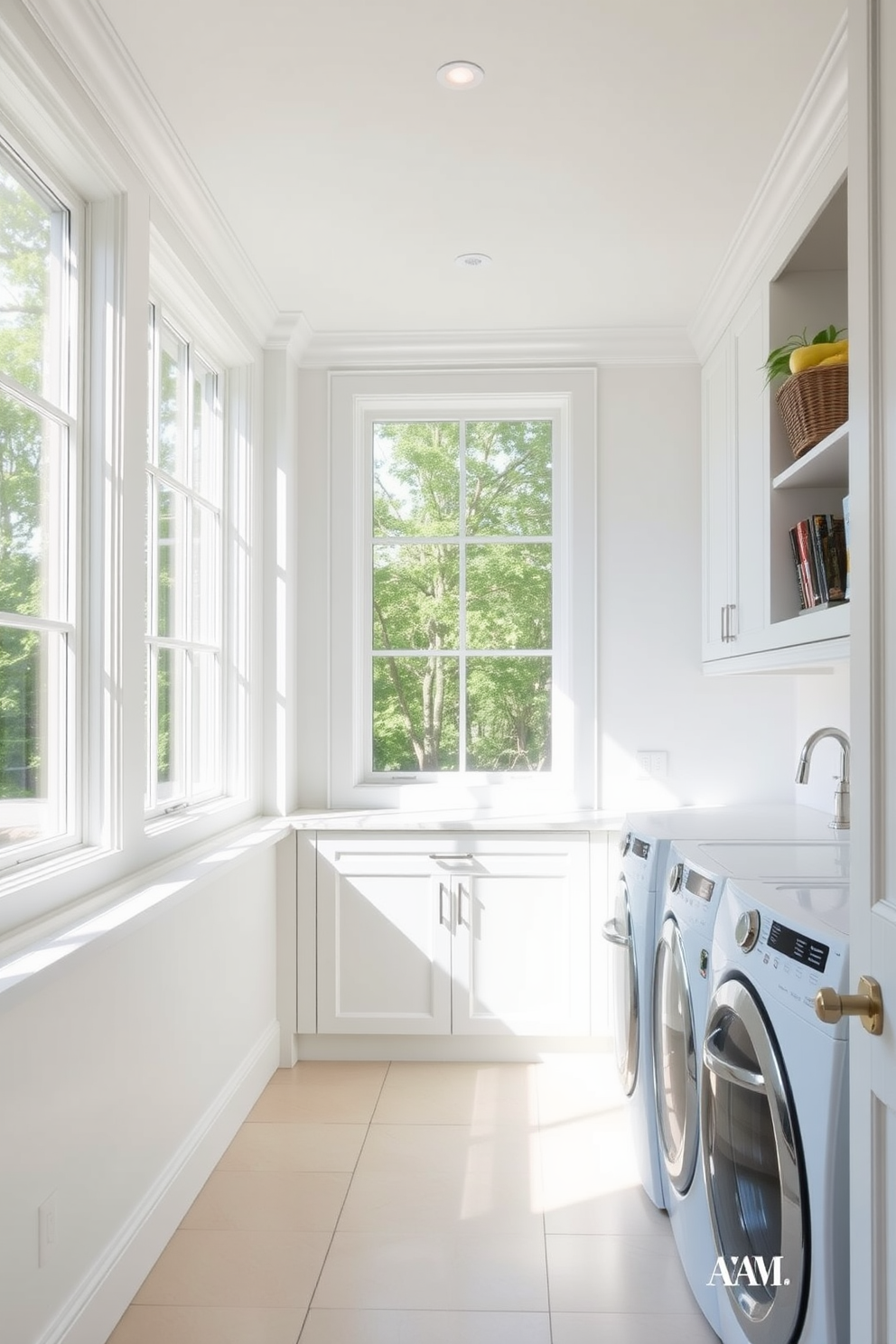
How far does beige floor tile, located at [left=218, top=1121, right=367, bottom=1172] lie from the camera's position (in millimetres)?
2643

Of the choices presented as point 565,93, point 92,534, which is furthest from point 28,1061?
point 565,93

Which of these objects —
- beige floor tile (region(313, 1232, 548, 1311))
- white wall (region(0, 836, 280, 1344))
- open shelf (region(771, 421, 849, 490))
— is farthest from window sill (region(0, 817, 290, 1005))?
open shelf (region(771, 421, 849, 490))

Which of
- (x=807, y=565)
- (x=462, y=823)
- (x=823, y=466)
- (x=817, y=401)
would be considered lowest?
(x=462, y=823)

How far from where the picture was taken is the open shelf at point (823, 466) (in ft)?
7.25

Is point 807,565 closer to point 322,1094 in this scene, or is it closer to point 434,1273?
point 434,1273

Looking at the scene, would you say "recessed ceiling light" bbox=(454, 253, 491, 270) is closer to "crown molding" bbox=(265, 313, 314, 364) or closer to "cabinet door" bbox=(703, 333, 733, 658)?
"crown molding" bbox=(265, 313, 314, 364)

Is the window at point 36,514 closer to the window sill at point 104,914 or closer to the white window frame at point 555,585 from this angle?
the window sill at point 104,914

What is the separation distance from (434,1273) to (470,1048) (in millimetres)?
1282

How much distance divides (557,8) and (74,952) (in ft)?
6.35

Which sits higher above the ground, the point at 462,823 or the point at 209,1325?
the point at 462,823

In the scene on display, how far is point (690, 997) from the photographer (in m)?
2.01

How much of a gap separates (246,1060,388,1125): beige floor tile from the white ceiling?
8.42ft

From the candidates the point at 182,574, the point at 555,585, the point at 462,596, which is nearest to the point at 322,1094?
the point at 182,574

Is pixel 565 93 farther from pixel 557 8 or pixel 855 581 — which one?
pixel 855 581
